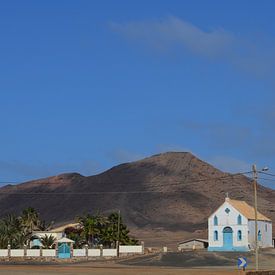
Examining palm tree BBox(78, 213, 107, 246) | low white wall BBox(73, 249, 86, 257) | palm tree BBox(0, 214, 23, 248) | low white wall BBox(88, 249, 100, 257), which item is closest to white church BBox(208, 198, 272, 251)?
palm tree BBox(78, 213, 107, 246)

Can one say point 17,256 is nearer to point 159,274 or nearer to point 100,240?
point 100,240

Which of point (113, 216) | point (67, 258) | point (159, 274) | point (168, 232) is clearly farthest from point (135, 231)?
point (159, 274)

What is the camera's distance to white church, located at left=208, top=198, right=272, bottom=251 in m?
108

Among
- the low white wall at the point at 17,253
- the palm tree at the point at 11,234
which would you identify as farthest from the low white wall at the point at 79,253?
the palm tree at the point at 11,234

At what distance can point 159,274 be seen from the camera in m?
60.3

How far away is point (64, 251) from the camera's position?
10344cm

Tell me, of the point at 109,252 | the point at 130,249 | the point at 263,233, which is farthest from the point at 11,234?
the point at 263,233

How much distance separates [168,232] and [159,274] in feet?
441

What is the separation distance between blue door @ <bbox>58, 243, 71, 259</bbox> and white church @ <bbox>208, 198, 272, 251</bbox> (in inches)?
A: 881

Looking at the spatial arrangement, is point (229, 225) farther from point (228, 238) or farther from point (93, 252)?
point (93, 252)

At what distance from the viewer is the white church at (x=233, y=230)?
108438 millimetres

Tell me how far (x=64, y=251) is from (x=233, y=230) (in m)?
26.1

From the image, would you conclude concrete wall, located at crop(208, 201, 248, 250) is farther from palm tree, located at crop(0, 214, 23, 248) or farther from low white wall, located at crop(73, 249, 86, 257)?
palm tree, located at crop(0, 214, 23, 248)

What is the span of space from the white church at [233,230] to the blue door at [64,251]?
22.4 meters
